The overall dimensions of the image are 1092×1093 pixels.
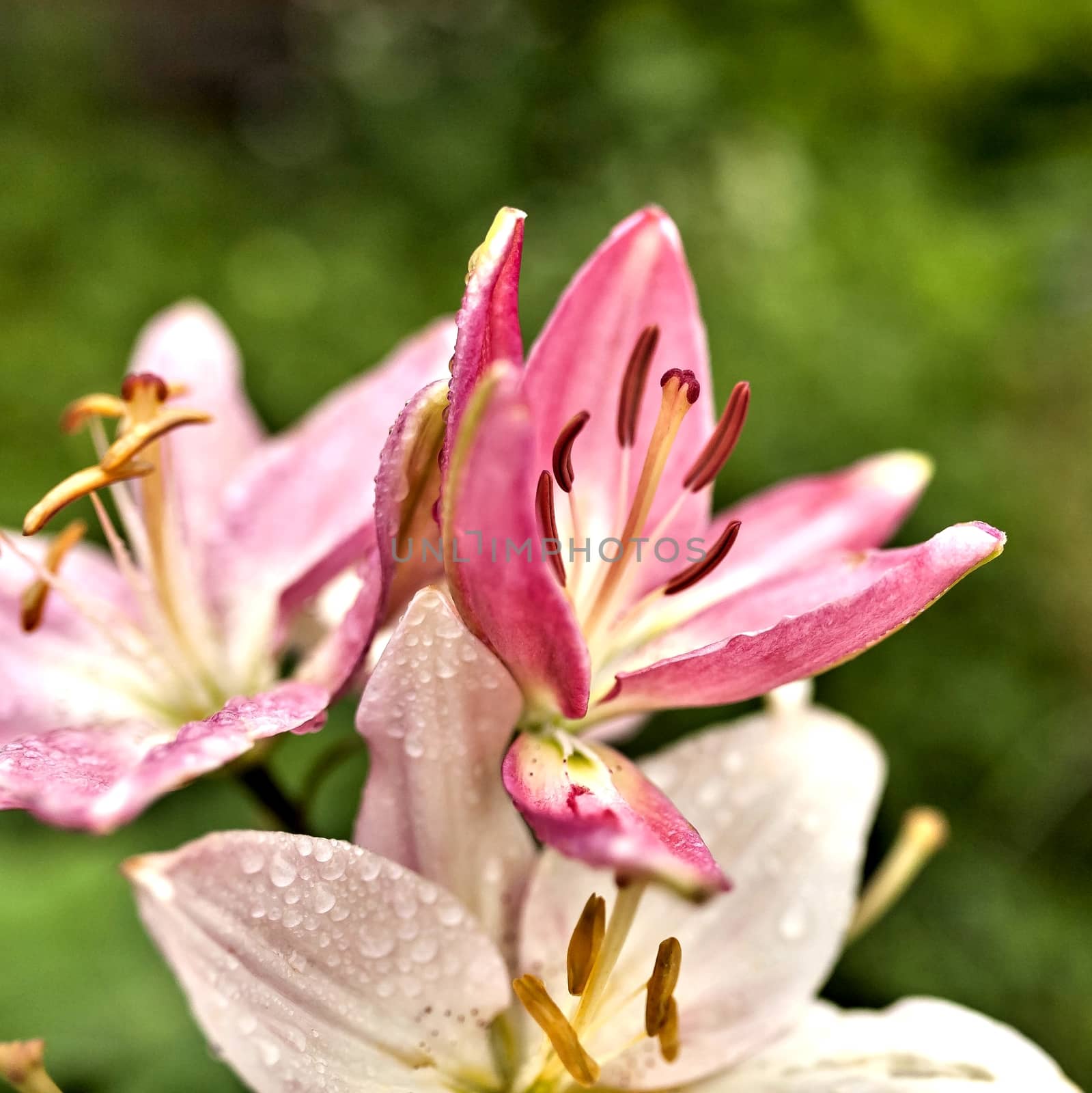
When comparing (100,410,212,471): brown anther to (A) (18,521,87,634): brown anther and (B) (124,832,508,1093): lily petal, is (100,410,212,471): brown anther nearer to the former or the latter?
(A) (18,521,87,634): brown anther

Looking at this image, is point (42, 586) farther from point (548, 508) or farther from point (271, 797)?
point (548, 508)

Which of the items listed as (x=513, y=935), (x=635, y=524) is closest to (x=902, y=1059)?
(x=513, y=935)

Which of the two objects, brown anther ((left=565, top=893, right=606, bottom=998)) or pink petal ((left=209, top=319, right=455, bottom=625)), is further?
pink petal ((left=209, top=319, right=455, bottom=625))

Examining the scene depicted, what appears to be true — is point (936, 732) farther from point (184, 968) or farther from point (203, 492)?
point (184, 968)

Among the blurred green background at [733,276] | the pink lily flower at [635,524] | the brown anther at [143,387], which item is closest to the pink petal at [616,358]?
the pink lily flower at [635,524]

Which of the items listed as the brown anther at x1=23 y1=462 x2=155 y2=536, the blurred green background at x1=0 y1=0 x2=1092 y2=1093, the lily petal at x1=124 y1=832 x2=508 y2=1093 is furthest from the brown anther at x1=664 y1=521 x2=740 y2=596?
the blurred green background at x1=0 y1=0 x2=1092 y2=1093

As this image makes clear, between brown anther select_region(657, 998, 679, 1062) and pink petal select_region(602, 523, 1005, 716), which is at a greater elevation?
pink petal select_region(602, 523, 1005, 716)

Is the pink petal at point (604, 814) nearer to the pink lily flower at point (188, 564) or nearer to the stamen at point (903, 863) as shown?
the pink lily flower at point (188, 564)
